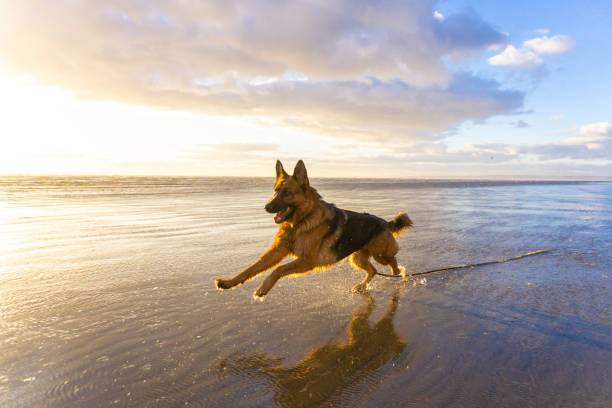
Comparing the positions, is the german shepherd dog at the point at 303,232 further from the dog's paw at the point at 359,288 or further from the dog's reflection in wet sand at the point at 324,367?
the dog's reflection in wet sand at the point at 324,367

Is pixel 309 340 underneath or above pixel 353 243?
underneath

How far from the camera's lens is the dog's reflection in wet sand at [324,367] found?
110 inches

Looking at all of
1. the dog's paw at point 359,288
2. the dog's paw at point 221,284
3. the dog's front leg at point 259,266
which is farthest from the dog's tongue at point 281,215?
the dog's paw at point 359,288

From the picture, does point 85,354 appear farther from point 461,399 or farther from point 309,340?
point 461,399

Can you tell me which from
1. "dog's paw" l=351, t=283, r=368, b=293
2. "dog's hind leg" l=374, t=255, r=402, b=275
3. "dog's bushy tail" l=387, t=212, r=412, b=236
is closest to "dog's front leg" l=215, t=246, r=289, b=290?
"dog's paw" l=351, t=283, r=368, b=293

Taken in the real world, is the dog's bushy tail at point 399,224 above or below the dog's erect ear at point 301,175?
below

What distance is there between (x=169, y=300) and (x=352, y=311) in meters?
2.51

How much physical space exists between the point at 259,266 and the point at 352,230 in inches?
69.0

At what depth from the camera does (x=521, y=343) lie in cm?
365

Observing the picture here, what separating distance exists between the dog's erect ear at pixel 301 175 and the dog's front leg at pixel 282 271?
47.3 inches

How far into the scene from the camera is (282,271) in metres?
4.85

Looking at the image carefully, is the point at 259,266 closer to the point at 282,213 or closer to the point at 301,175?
the point at 282,213

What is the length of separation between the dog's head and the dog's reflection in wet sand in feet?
6.54

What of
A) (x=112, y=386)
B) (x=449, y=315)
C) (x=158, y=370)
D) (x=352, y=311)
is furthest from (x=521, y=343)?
(x=112, y=386)
